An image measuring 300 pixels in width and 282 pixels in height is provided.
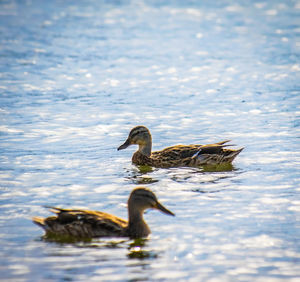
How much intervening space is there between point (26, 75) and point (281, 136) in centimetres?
897

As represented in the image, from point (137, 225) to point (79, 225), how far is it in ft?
2.40

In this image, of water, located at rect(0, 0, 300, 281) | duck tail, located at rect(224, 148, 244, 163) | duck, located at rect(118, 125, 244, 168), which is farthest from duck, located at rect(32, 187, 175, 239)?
duck tail, located at rect(224, 148, 244, 163)

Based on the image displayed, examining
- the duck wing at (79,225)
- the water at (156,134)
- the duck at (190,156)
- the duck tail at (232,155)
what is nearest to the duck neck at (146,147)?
the duck at (190,156)

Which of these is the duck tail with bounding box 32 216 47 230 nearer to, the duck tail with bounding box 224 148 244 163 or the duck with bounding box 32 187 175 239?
the duck with bounding box 32 187 175 239

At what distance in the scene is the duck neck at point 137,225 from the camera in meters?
8.76

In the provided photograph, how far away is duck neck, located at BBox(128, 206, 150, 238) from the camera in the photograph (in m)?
8.76

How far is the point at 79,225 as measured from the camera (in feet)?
28.4

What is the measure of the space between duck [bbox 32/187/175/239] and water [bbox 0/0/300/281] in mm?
143

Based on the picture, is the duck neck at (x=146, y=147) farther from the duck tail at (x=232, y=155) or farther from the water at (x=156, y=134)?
the duck tail at (x=232, y=155)

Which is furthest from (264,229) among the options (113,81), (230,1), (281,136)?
(230,1)

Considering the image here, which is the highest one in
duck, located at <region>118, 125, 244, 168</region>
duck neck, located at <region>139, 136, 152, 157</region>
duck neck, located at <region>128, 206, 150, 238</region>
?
duck neck, located at <region>139, 136, 152, 157</region>

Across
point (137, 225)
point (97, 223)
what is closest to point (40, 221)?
point (97, 223)

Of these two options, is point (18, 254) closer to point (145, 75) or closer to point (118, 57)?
point (145, 75)

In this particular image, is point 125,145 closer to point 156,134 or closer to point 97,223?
point 156,134
